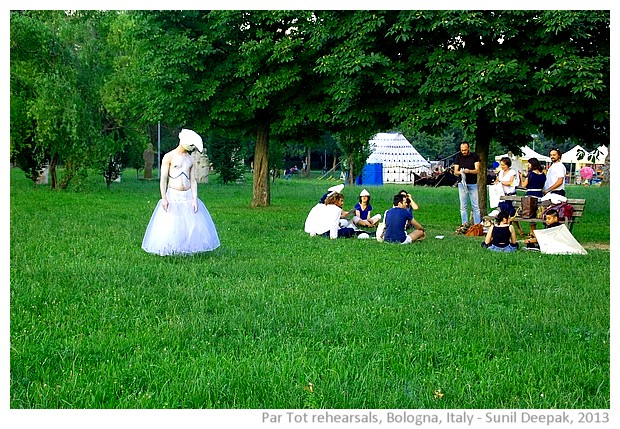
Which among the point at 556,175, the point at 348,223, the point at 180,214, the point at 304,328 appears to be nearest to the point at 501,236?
the point at 556,175

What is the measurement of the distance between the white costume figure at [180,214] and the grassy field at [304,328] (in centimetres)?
35

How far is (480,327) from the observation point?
7.51 metres

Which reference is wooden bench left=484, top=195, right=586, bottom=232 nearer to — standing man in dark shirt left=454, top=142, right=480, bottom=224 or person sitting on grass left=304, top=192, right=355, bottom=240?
standing man in dark shirt left=454, top=142, right=480, bottom=224

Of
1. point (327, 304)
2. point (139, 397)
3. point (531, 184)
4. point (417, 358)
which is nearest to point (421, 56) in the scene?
point (531, 184)

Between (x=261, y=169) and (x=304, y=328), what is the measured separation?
61.9ft

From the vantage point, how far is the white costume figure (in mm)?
11812

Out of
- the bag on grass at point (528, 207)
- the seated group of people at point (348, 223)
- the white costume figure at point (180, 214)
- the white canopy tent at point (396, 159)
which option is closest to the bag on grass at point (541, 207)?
the bag on grass at point (528, 207)

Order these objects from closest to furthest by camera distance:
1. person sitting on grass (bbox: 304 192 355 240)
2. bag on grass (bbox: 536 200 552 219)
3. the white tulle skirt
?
the white tulle skirt
bag on grass (bbox: 536 200 552 219)
person sitting on grass (bbox: 304 192 355 240)

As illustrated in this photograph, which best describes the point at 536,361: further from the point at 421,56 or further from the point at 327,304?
the point at 421,56

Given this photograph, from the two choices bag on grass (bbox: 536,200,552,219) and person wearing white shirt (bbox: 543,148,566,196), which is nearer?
bag on grass (bbox: 536,200,552,219)

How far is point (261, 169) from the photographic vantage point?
26016 millimetres

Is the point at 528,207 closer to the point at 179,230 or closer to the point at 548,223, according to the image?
the point at 548,223

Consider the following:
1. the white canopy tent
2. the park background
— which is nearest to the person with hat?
the park background

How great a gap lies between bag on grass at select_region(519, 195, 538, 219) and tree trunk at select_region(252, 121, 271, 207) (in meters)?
12.0
